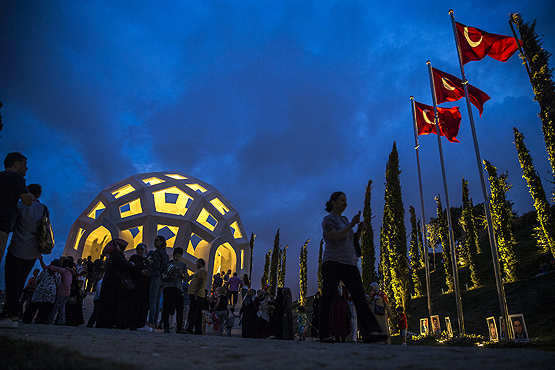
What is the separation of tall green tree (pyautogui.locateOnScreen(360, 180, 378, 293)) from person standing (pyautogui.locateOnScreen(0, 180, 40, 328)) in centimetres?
1709

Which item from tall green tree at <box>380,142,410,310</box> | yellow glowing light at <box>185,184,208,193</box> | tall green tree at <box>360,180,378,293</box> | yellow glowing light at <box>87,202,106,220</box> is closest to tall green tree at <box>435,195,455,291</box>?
tall green tree at <box>360,180,378,293</box>

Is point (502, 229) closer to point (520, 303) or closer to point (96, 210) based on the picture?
point (520, 303)

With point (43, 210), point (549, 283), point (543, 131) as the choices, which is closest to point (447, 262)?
point (549, 283)

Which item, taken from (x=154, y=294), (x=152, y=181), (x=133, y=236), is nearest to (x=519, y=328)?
(x=154, y=294)

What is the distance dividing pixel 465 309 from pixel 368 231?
6995 millimetres

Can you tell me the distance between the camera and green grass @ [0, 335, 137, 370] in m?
2.04

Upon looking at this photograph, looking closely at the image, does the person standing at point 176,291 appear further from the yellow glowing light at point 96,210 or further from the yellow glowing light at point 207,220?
the yellow glowing light at point 96,210

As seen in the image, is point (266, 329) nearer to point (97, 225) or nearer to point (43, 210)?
point (43, 210)

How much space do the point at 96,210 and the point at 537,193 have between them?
24.4 meters

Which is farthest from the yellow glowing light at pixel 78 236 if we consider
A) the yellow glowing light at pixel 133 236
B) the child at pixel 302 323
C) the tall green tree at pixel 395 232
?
the tall green tree at pixel 395 232

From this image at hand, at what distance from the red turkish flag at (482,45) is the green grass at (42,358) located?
11909mm

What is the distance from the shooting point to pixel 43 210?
16.0ft

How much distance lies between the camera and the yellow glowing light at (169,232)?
72.2ft

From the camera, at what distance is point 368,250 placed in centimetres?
2066
